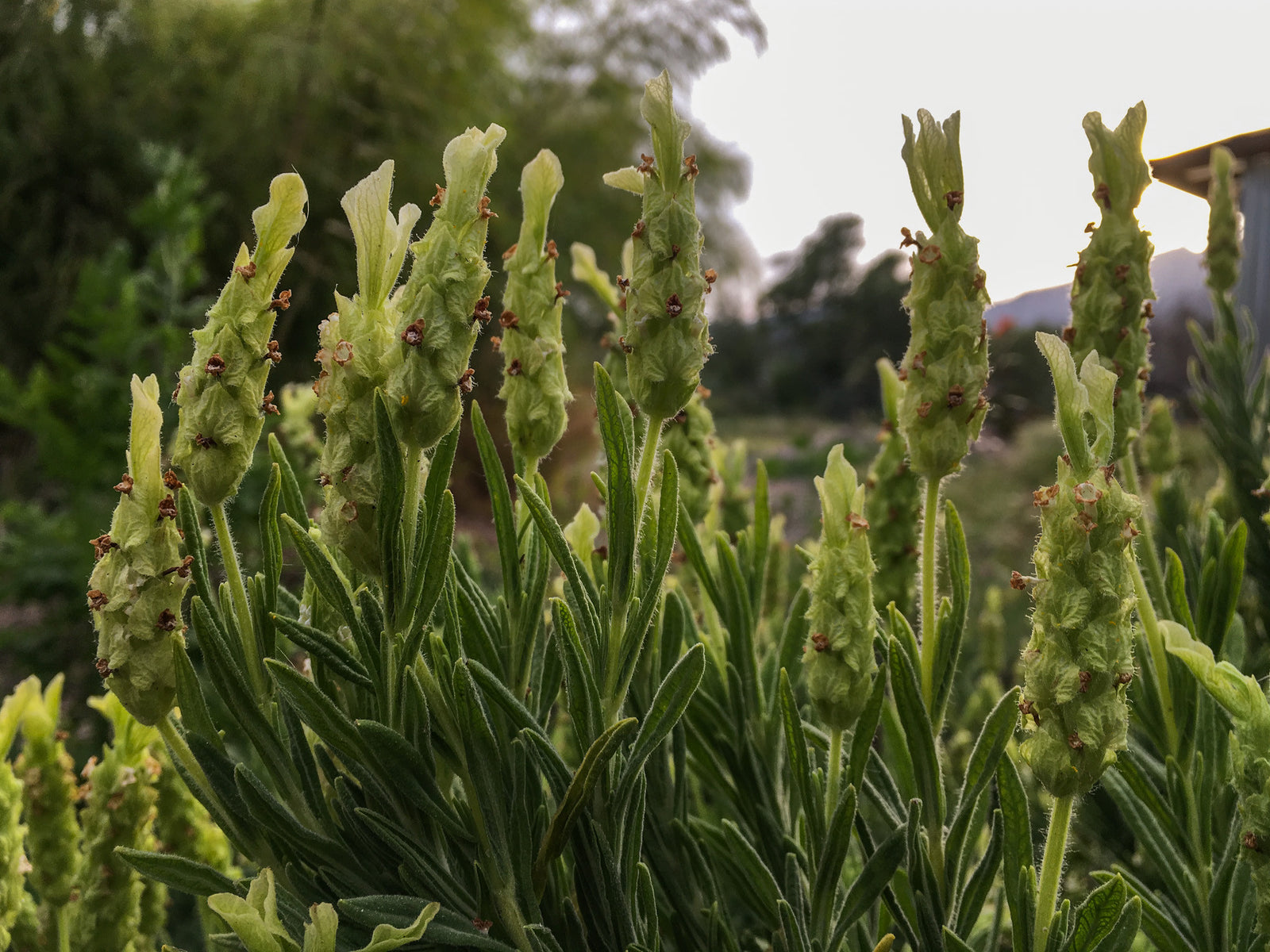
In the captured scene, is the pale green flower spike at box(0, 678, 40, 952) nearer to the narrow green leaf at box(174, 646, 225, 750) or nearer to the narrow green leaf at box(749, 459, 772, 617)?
the narrow green leaf at box(174, 646, 225, 750)

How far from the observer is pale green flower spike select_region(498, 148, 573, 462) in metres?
0.61

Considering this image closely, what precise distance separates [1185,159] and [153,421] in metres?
2.46

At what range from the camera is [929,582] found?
0.58 meters

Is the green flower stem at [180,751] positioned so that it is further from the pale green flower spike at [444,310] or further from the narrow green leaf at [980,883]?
the narrow green leaf at [980,883]

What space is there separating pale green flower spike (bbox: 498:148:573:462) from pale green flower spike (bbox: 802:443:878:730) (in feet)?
0.61

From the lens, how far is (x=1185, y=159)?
87.3 inches

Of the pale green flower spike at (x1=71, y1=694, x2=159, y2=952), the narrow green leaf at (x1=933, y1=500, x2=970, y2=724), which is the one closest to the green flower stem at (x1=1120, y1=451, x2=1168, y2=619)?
the narrow green leaf at (x1=933, y1=500, x2=970, y2=724)

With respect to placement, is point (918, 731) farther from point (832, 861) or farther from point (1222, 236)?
point (1222, 236)

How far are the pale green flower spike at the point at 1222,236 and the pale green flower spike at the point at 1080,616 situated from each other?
48.1 inches

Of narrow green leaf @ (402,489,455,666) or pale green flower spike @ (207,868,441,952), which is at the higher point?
narrow green leaf @ (402,489,455,666)

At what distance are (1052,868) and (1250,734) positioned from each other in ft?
0.40

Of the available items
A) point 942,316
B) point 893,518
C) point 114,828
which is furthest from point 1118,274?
point 114,828

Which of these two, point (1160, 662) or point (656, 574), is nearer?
point (656, 574)

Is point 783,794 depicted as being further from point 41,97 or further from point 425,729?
point 41,97
